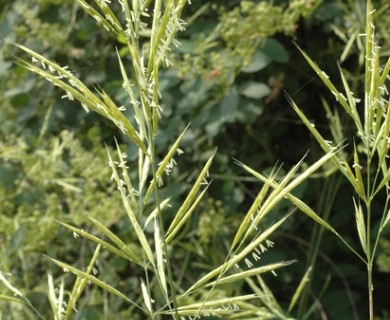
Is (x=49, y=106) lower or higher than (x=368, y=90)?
lower

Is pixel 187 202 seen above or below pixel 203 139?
above

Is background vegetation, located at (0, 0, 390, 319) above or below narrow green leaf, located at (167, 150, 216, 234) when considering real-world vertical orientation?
below

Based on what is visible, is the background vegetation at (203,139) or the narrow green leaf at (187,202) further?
the background vegetation at (203,139)

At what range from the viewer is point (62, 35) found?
200 cm

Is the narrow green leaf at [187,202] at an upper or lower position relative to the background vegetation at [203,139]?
upper

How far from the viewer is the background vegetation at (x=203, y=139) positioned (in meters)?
1.70

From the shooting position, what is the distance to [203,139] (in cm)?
185

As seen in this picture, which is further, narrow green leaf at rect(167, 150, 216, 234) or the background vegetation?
the background vegetation

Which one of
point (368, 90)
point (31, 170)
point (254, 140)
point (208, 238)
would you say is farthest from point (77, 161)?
point (368, 90)

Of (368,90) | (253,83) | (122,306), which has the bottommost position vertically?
(122,306)

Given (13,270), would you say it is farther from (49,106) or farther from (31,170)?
(49,106)

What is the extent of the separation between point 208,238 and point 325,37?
0.53m

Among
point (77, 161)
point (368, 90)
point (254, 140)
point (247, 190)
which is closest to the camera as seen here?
point (368, 90)

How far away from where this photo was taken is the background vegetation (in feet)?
5.57
